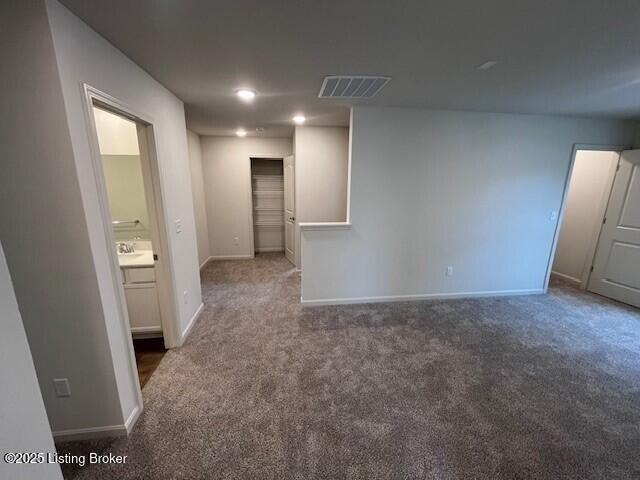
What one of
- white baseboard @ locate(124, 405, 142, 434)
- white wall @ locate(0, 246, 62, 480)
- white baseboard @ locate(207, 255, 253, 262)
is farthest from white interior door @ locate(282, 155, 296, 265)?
white wall @ locate(0, 246, 62, 480)

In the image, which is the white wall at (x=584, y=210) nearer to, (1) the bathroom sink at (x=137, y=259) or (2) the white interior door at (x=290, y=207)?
(2) the white interior door at (x=290, y=207)

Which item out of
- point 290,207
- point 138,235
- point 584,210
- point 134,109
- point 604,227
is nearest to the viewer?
point 134,109

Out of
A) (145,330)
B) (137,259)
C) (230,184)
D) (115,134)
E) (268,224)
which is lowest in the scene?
(145,330)

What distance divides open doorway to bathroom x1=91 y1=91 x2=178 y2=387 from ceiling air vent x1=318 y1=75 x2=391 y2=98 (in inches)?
60.2

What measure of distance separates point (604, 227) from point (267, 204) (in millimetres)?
5702

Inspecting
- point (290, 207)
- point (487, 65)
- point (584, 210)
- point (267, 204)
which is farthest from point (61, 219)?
point (584, 210)

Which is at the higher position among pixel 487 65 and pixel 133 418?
pixel 487 65

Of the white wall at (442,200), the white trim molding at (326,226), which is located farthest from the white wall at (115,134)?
the white wall at (442,200)

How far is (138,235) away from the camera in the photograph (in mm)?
2787

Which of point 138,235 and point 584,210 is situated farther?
point 584,210

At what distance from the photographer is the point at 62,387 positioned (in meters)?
1.48

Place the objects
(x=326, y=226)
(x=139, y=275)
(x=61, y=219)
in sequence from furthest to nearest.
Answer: (x=326, y=226) < (x=139, y=275) < (x=61, y=219)

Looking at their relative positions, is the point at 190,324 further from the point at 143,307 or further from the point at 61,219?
the point at 61,219

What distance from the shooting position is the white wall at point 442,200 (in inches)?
120
